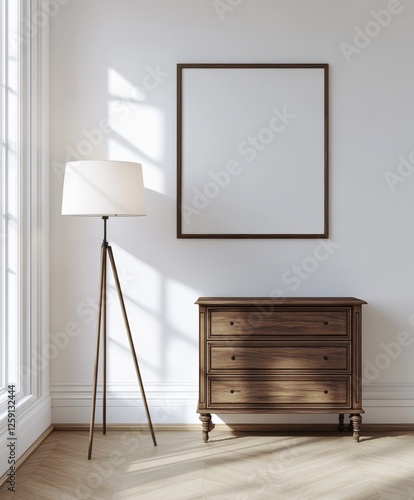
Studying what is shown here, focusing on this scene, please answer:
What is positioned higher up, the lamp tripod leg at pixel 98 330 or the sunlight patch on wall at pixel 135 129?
the sunlight patch on wall at pixel 135 129

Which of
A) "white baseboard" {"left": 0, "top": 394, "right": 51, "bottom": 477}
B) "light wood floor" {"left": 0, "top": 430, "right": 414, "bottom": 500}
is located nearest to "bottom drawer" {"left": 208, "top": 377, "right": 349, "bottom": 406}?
"light wood floor" {"left": 0, "top": 430, "right": 414, "bottom": 500}

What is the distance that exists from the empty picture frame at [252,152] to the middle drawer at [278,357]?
0.79 m

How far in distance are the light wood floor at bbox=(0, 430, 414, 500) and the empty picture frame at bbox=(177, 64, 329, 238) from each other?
1.34 metres

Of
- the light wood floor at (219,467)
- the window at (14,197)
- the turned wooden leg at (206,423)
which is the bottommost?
the light wood floor at (219,467)

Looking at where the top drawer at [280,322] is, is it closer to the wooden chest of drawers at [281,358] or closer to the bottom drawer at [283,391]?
the wooden chest of drawers at [281,358]

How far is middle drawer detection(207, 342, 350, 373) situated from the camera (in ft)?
11.7

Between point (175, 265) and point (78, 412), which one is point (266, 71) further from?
point (78, 412)

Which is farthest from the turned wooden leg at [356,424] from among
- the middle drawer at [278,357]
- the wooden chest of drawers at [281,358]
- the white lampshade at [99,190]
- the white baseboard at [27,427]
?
the white baseboard at [27,427]

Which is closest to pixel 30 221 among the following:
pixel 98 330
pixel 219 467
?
pixel 98 330

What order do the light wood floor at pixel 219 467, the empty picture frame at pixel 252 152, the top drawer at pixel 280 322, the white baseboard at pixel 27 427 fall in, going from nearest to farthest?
the light wood floor at pixel 219 467
the white baseboard at pixel 27 427
the top drawer at pixel 280 322
the empty picture frame at pixel 252 152

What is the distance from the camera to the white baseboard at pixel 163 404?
3941mm

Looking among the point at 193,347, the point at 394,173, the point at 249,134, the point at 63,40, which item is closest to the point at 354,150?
the point at 394,173

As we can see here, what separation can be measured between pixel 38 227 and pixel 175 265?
929mm

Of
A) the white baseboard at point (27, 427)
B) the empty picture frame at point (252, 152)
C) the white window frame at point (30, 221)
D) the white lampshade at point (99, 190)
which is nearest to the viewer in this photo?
the white baseboard at point (27, 427)
